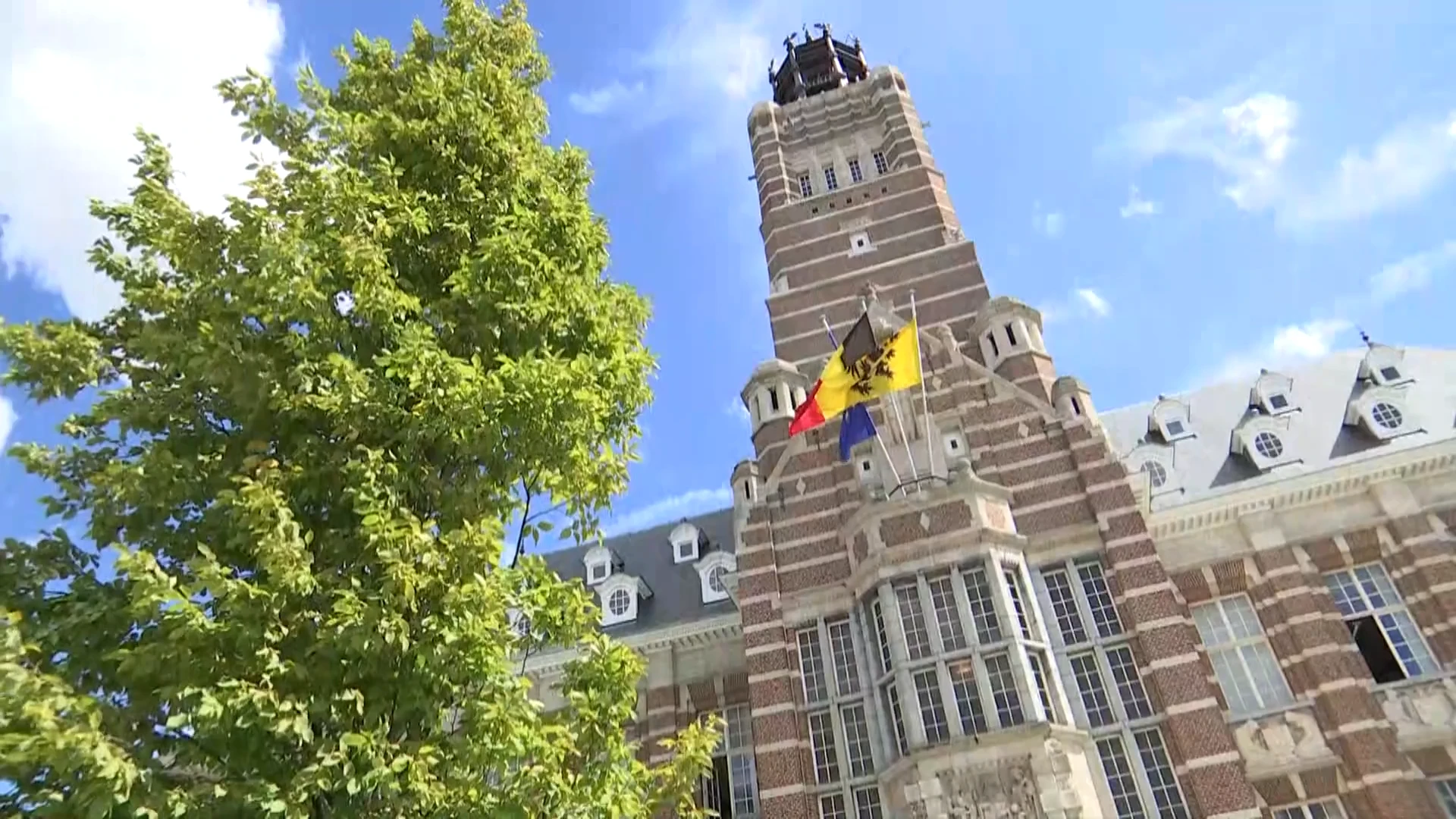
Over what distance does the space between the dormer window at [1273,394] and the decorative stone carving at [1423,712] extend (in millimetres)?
8711

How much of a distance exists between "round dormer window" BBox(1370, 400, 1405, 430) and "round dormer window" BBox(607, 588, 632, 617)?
2013cm

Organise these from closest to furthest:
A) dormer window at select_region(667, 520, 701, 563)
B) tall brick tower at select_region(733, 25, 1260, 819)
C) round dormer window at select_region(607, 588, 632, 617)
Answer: tall brick tower at select_region(733, 25, 1260, 819)
round dormer window at select_region(607, 588, 632, 617)
dormer window at select_region(667, 520, 701, 563)

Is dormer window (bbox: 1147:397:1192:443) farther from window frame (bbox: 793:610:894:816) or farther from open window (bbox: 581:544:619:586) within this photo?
open window (bbox: 581:544:619:586)

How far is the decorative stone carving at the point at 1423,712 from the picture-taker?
17.2 metres

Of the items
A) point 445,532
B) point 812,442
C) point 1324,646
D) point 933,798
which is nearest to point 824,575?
point 812,442

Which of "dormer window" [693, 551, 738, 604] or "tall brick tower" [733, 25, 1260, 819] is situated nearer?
"tall brick tower" [733, 25, 1260, 819]

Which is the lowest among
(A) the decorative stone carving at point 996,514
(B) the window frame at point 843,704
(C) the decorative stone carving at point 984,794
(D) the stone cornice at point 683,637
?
(C) the decorative stone carving at point 984,794

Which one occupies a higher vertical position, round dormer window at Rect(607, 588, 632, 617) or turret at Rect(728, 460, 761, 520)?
turret at Rect(728, 460, 761, 520)

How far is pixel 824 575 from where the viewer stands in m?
21.2

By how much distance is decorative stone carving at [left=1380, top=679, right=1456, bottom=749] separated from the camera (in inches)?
679

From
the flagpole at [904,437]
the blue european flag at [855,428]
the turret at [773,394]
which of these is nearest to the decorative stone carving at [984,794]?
the flagpole at [904,437]

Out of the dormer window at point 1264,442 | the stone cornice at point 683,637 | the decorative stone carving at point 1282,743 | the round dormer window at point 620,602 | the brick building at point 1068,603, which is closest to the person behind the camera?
the brick building at point 1068,603

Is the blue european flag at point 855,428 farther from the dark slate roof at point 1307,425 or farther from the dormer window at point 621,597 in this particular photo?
the dormer window at point 621,597

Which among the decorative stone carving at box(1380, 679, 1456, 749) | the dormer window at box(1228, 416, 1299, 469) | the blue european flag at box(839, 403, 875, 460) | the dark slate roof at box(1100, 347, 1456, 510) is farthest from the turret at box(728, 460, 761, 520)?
the decorative stone carving at box(1380, 679, 1456, 749)
